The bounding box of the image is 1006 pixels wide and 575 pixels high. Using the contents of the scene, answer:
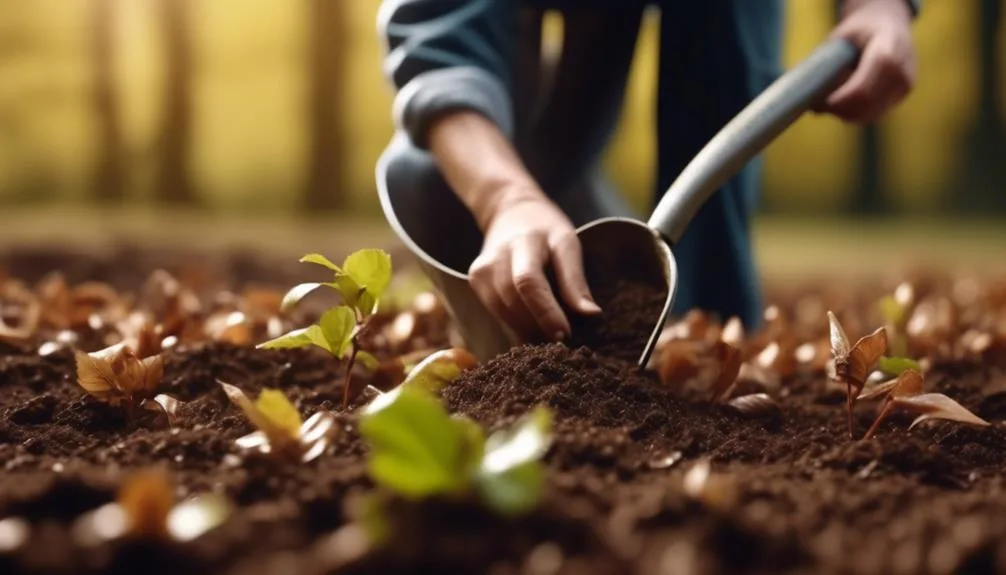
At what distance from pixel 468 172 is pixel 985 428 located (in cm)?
61

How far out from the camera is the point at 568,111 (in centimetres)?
162

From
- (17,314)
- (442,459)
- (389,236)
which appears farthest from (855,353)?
(389,236)

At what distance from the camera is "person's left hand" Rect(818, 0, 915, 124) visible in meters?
1.10

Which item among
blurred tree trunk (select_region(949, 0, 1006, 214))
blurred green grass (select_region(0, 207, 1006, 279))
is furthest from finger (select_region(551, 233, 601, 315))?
blurred tree trunk (select_region(949, 0, 1006, 214))

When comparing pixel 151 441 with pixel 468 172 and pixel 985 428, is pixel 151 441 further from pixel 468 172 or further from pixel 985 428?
pixel 985 428

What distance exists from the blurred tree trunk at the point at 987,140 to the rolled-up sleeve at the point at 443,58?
4.48 meters

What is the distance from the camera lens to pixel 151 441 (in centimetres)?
70

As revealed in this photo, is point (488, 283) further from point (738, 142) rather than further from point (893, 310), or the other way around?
point (893, 310)

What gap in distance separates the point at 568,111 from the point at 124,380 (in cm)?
100

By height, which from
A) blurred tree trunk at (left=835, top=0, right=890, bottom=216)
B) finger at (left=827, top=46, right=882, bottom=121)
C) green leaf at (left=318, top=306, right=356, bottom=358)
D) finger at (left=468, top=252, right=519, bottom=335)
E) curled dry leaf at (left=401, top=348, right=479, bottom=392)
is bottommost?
blurred tree trunk at (left=835, top=0, right=890, bottom=216)

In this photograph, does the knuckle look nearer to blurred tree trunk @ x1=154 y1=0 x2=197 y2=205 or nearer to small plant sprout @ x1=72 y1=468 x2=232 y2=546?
small plant sprout @ x1=72 y1=468 x2=232 y2=546

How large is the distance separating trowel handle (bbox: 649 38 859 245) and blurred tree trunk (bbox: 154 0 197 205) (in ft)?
13.9

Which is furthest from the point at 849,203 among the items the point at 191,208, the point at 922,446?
the point at 922,446

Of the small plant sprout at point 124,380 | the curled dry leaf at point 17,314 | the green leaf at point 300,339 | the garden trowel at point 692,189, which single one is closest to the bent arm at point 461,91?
the garden trowel at point 692,189
